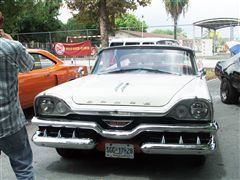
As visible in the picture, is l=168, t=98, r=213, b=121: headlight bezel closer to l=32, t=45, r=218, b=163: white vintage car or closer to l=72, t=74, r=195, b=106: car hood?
l=32, t=45, r=218, b=163: white vintage car

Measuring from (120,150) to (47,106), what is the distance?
3.17ft

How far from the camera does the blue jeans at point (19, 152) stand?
318 cm

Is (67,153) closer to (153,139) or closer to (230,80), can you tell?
(153,139)

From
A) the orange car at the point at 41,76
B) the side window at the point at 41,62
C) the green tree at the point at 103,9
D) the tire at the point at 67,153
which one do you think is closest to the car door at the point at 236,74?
the orange car at the point at 41,76

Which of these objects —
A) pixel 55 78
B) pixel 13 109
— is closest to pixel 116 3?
pixel 55 78

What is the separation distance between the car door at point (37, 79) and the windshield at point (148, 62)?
217 centimetres

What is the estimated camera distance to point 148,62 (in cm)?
561

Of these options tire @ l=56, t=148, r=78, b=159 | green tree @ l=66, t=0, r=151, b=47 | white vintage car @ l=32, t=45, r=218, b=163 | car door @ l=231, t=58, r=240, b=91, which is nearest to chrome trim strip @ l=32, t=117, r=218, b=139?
white vintage car @ l=32, t=45, r=218, b=163

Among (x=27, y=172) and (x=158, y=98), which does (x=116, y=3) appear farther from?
(x=27, y=172)

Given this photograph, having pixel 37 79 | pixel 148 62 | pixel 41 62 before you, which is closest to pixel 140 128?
pixel 148 62

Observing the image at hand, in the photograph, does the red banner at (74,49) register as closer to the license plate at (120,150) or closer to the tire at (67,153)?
the tire at (67,153)

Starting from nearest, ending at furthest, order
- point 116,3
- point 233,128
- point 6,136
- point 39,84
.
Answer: point 6,136 < point 233,128 < point 39,84 < point 116,3

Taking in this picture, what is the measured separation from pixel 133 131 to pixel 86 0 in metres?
13.9

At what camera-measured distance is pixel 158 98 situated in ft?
14.0
